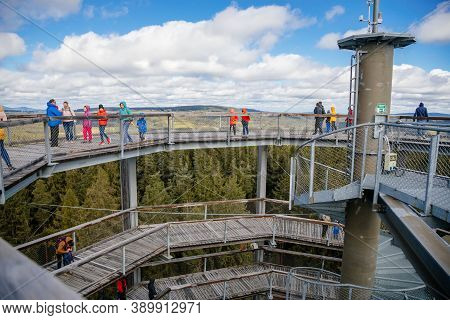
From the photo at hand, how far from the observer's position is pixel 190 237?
13102 millimetres

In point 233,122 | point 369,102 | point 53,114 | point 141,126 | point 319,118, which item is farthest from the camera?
point 319,118

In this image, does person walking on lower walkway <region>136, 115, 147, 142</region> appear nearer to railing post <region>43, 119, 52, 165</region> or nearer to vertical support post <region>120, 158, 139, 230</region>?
vertical support post <region>120, 158, 139, 230</region>

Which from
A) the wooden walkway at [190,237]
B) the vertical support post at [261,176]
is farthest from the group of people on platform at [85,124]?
the vertical support post at [261,176]

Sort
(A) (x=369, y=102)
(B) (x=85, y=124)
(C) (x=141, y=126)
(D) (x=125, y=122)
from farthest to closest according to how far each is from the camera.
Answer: (C) (x=141, y=126)
(B) (x=85, y=124)
(D) (x=125, y=122)
(A) (x=369, y=102)

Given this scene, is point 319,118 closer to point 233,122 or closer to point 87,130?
point 233,122

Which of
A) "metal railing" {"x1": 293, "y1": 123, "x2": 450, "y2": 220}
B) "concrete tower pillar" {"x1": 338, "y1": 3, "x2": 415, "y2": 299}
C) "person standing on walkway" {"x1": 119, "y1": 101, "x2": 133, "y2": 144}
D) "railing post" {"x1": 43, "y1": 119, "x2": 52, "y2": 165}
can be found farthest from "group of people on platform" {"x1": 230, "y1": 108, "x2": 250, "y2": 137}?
"railing post" {"x1": 43, "y1": 119, "x2": 52, "y2": 165}

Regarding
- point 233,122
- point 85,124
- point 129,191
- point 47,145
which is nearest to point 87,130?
point 85,124

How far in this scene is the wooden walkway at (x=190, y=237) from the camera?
34.7ft

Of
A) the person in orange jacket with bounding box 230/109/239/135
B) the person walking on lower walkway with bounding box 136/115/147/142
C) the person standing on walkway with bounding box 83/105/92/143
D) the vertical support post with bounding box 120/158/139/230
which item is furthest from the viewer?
the person in orange jacket with bounding box 230/109/239/135

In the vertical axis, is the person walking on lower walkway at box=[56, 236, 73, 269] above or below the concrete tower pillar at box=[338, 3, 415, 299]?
below

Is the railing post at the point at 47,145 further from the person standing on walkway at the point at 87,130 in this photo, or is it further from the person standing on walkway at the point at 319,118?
the person standing on walkway at the point at 319,118

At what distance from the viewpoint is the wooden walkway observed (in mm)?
10586
